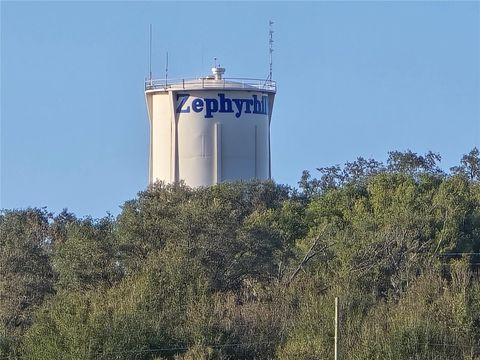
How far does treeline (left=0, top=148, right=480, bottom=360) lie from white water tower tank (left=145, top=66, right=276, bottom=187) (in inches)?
46.8

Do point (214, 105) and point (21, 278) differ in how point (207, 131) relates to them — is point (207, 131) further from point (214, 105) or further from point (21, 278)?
point (21, 278)

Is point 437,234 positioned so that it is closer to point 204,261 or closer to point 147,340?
point 204,261

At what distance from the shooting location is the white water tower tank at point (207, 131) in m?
56.2

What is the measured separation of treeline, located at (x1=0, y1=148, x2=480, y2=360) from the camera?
40.3m

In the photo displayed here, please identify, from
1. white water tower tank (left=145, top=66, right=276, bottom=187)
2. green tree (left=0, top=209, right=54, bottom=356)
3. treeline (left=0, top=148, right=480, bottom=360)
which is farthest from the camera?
white water tower tank (left=145, top=66, right=276, bottom=187)

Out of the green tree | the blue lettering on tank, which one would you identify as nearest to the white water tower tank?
the blue lettering on tank

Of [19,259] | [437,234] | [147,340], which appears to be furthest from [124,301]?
[437,234]

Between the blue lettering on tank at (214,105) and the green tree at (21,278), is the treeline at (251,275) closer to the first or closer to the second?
the green tree at (21,278)

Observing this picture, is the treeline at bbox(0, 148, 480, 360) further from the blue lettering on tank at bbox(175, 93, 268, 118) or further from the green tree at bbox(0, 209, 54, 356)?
the blue lettering on tank at bbox(175, 93, 268, 118)

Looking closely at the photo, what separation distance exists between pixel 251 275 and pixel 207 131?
10204 mm

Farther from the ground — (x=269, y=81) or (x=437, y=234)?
(x=269, y=81)

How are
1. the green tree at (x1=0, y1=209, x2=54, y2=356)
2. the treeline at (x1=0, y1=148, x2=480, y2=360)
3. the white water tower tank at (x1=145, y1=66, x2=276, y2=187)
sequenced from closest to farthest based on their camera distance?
the treeline at (x1=0, y1=148, x2=480, y2=360) < the green tree at (x1=0, y1=209, x2=54, y2=356) < the white water tower tank at (x1=145, y1=66, x2=276, y2=187)

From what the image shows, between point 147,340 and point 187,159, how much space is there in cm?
1692

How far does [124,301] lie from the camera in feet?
138
